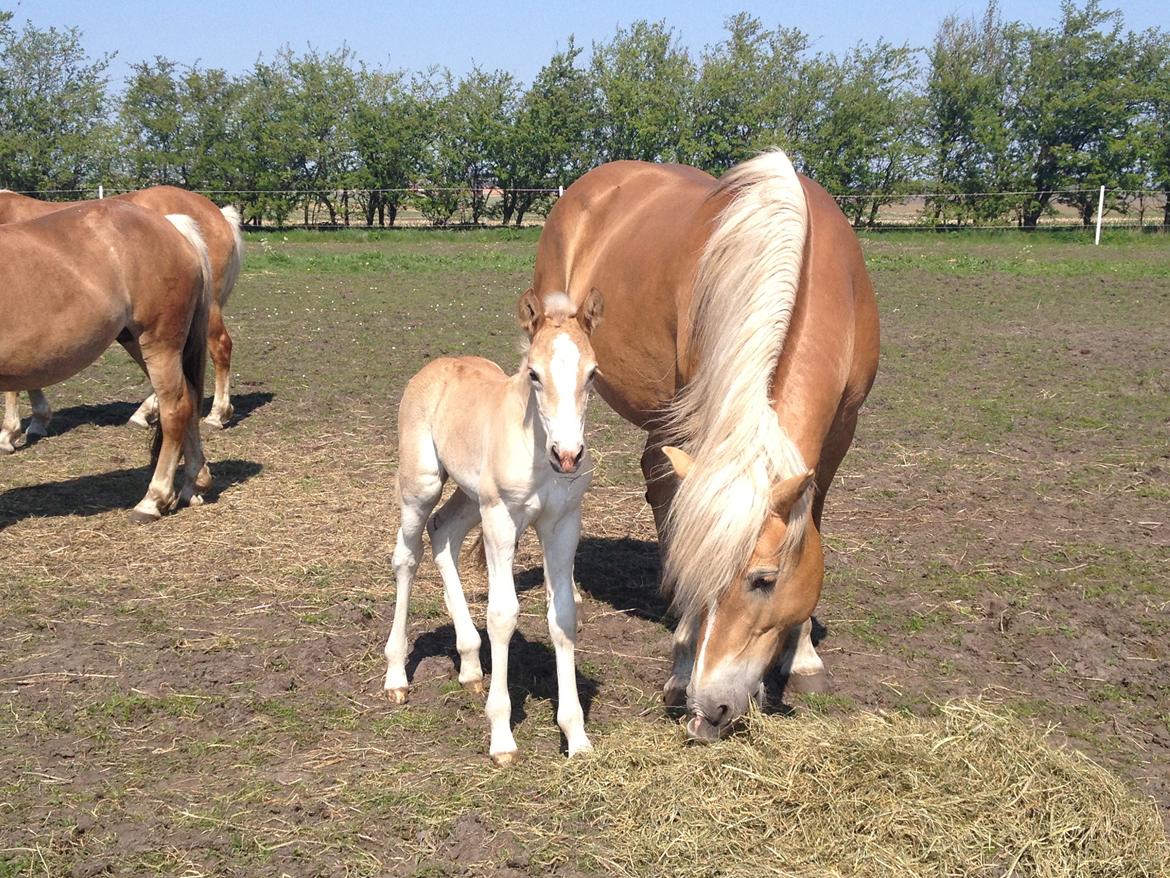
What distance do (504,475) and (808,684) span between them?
1593 millimetres

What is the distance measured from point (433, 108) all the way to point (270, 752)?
30779 millimetres

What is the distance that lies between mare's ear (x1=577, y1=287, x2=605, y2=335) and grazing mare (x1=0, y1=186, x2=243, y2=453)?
5683 millimetres

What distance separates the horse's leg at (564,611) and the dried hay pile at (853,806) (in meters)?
0.12

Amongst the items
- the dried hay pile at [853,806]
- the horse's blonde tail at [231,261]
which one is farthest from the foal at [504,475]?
the horse's blonde tail at [231,261]

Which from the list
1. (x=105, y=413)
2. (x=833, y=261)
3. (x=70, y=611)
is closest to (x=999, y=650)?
(x=833, y=261)

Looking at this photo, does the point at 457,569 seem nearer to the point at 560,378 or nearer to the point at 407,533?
the point at 407,533

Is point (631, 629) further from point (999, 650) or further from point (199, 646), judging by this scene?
point (199, 646)

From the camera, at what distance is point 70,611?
491 cm

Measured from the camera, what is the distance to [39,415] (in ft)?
26.7

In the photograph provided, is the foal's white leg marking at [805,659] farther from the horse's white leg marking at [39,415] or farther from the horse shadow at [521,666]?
the horse's white leg marking at [39,415]

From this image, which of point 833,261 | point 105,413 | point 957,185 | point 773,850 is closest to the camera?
point 773,850

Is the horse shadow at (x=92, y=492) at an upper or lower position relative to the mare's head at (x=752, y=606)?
lower

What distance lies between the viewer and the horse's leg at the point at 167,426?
638 centimetres

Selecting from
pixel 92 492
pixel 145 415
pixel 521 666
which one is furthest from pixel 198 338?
pixel 521 666
